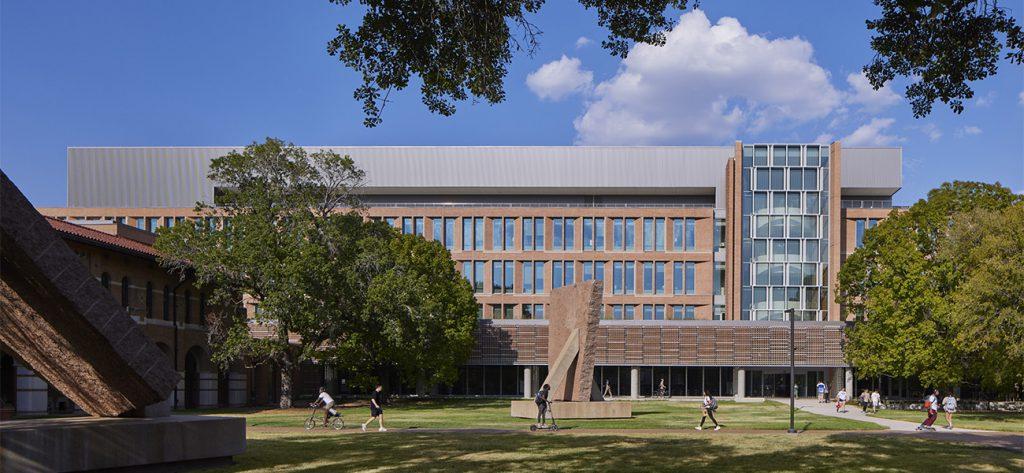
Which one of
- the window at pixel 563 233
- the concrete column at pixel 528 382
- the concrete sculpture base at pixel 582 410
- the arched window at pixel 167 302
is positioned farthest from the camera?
the window at pixel 563 233

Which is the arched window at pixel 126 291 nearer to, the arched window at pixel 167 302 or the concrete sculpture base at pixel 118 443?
the arched window at pixel 167 302

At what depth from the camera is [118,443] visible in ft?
58.5

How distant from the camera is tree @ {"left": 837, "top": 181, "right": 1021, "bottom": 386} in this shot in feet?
168

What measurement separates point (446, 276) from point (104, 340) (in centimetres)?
4637

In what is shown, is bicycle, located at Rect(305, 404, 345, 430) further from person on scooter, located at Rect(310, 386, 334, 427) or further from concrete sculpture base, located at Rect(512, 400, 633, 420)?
concrete sculpture base, located at Rect(512, 400, 633, 420)

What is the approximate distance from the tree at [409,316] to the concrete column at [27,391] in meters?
14.3

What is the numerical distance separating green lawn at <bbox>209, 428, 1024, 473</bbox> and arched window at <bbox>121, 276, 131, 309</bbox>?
18430mm

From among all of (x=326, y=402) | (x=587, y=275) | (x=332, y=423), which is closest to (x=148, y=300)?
(x=332, y=423)

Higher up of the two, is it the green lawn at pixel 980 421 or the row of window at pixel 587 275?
the row of window at pixel 587 275

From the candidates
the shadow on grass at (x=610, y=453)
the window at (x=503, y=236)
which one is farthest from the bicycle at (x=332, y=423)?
the window at (x=503, y=236)

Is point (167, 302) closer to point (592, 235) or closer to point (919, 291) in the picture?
point (919, 291)

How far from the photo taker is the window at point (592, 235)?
85938 millimetres

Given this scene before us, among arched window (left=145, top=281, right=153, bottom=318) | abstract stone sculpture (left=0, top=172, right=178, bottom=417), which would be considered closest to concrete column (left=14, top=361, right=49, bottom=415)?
arched window (left=145, top=281, right=153, bottom=318)

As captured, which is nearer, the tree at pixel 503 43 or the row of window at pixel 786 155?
the tree at pixel 503 43
